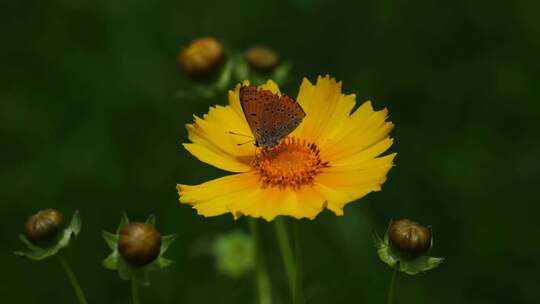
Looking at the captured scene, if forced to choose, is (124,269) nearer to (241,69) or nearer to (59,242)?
(59,242)

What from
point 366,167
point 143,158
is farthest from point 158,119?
point 366,167

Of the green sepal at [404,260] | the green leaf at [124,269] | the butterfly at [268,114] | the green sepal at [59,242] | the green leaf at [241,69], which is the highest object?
the green leaf at [241,69]

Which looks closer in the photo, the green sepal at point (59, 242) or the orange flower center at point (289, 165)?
the green sepal at point (59, 242)

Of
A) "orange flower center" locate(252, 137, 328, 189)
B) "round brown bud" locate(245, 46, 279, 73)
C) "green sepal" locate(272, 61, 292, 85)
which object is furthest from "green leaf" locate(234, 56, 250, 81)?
"orange flower center" locate(252, 137, 328, 189)

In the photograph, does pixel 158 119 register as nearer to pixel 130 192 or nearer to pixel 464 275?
pixel 130 192

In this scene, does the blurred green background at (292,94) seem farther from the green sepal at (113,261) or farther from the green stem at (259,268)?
the green sepal at (113,261)

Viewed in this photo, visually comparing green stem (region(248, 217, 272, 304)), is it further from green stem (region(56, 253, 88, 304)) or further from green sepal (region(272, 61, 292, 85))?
green sepal (region(272, 61, 292, 85))

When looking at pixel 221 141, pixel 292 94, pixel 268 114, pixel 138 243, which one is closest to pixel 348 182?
pixel 268 114

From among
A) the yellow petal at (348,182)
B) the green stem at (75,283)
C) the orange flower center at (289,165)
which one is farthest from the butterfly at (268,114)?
the green stem at (75,283)
